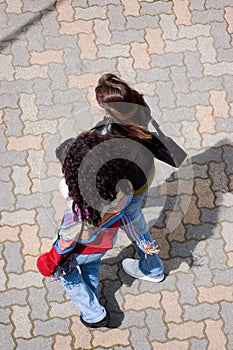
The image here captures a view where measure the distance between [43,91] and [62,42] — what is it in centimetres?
51

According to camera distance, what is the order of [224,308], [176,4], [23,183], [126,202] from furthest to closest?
[176,4] → [23,183] → [224,308] → [126,202]

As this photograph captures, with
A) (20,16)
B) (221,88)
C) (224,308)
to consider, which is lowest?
(224,308)

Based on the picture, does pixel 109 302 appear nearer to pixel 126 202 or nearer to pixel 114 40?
pixel 126 202

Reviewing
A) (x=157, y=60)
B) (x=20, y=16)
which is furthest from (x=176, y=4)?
(x=20, y=16)

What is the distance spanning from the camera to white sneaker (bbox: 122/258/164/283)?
4.82 meters

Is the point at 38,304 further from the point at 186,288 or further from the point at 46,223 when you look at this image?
the point at 186,288

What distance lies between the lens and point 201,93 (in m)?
5.53

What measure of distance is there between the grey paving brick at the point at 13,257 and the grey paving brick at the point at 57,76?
1388 mm

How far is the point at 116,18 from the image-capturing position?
5859 millimetres

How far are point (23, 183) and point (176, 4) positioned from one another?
214 centimetres

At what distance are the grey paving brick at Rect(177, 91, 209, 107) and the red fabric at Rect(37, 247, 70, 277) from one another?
203 centimetres

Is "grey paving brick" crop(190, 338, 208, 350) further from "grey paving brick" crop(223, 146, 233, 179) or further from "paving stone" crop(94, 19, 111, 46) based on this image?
"paving stone" crop(94, 19, 111, 46)

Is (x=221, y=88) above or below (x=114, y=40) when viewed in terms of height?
below

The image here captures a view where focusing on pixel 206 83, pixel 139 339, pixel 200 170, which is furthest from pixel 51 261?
pixel 206 83
